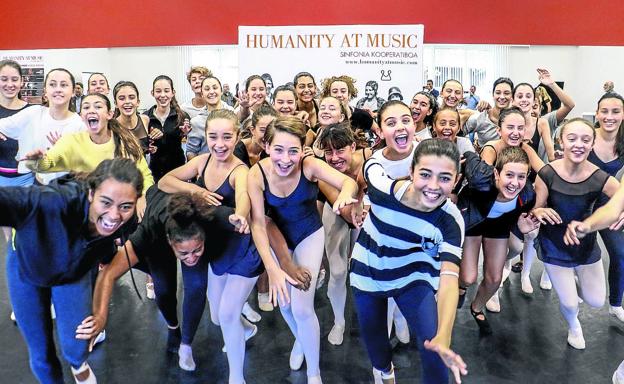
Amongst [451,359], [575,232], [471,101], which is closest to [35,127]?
[451,359]

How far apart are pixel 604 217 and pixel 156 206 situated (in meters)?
2.44

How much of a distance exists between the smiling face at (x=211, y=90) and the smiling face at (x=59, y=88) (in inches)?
45.5

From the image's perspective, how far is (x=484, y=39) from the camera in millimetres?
5289

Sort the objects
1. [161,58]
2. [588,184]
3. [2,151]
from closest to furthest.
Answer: [588,184] → [2,151] → [161,58]

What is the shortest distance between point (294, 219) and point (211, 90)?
6.72 feet

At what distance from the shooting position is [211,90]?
169 inches

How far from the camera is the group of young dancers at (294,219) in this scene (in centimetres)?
219

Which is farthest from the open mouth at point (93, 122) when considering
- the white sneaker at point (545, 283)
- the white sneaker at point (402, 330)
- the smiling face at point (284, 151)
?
the white sneaker at point (545, 283)

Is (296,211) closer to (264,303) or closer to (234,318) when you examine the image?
(234,318)

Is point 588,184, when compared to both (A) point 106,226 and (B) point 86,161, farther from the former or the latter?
(B) point 86,161

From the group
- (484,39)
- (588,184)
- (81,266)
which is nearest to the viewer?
(81,266)

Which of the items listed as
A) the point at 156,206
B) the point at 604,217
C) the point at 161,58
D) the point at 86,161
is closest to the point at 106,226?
the point at 156,206

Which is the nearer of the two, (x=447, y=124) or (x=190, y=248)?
(x=190, y=248)

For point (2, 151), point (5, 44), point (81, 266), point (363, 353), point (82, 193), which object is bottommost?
point (363, 353)
